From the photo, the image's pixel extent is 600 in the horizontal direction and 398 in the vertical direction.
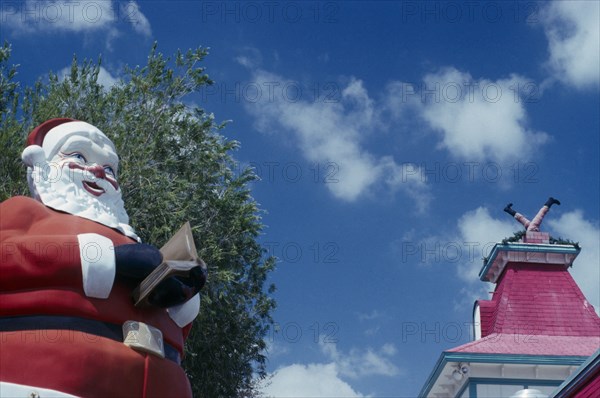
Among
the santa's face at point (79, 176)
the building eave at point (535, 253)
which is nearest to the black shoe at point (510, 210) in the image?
the building eave at point (535, 253)

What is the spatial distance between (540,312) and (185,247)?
15.8 m

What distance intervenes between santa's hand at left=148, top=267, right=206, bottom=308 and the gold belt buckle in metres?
0.24

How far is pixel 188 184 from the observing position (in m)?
18.3

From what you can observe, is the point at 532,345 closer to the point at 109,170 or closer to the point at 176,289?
the point at 109,170

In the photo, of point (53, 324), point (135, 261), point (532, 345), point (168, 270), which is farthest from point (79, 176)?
point (532, 345)

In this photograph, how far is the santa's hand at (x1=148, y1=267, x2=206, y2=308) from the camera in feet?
28.2

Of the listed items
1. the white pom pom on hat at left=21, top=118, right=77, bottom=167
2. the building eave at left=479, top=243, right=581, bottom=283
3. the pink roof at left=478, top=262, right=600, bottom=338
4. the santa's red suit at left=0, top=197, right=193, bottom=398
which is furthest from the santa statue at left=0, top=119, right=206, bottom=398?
the building eave at left=479, top=243, right=581, bottom=283

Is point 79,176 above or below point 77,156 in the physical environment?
below

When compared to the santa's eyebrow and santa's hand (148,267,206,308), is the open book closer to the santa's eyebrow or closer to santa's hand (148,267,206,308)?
santa's hand (148,267,206,308)

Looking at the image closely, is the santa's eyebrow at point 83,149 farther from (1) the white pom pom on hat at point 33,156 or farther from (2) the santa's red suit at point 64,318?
(2) the santa's red suit at point 64,318

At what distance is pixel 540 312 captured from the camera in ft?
76.1

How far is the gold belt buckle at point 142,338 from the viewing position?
8.45 meters

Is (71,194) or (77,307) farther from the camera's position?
(71,194)

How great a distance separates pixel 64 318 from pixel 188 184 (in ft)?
33.1
